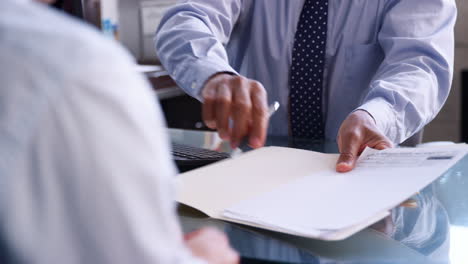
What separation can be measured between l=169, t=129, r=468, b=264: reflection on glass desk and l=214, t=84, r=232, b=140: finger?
16 cm

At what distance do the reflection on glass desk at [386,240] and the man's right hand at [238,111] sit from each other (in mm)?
139

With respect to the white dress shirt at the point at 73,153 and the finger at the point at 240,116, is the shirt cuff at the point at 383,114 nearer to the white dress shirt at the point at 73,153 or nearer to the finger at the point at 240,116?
the finger at the point at 240,116

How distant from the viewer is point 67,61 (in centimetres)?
36

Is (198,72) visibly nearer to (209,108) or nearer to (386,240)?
(209,108)

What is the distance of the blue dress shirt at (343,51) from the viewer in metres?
1.22

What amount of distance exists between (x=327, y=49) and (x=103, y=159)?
3.74 ft

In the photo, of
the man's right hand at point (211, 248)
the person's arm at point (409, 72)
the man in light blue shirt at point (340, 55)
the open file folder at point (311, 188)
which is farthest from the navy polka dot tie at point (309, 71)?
the man's right hand at point (211, 248)

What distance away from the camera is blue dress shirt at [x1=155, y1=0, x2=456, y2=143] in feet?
4.00

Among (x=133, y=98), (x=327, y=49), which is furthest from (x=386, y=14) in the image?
(x=133, y=98)

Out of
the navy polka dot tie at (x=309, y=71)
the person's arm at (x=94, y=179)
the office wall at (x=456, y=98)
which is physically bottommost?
the office wall at (x=456, y=98)

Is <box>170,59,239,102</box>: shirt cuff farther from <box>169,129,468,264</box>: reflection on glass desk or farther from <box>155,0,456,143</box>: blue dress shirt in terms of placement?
<box>169,129,468,264</box>: reflection on glass desk

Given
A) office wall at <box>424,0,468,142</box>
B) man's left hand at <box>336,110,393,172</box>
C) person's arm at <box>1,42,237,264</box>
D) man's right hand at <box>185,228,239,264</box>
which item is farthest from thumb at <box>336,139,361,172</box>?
office wall at <box>424,0,468,142</box>

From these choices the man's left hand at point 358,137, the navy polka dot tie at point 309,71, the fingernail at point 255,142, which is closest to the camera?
the fingernail at point 255,142

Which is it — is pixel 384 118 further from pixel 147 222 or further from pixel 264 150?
pixel 147 222
